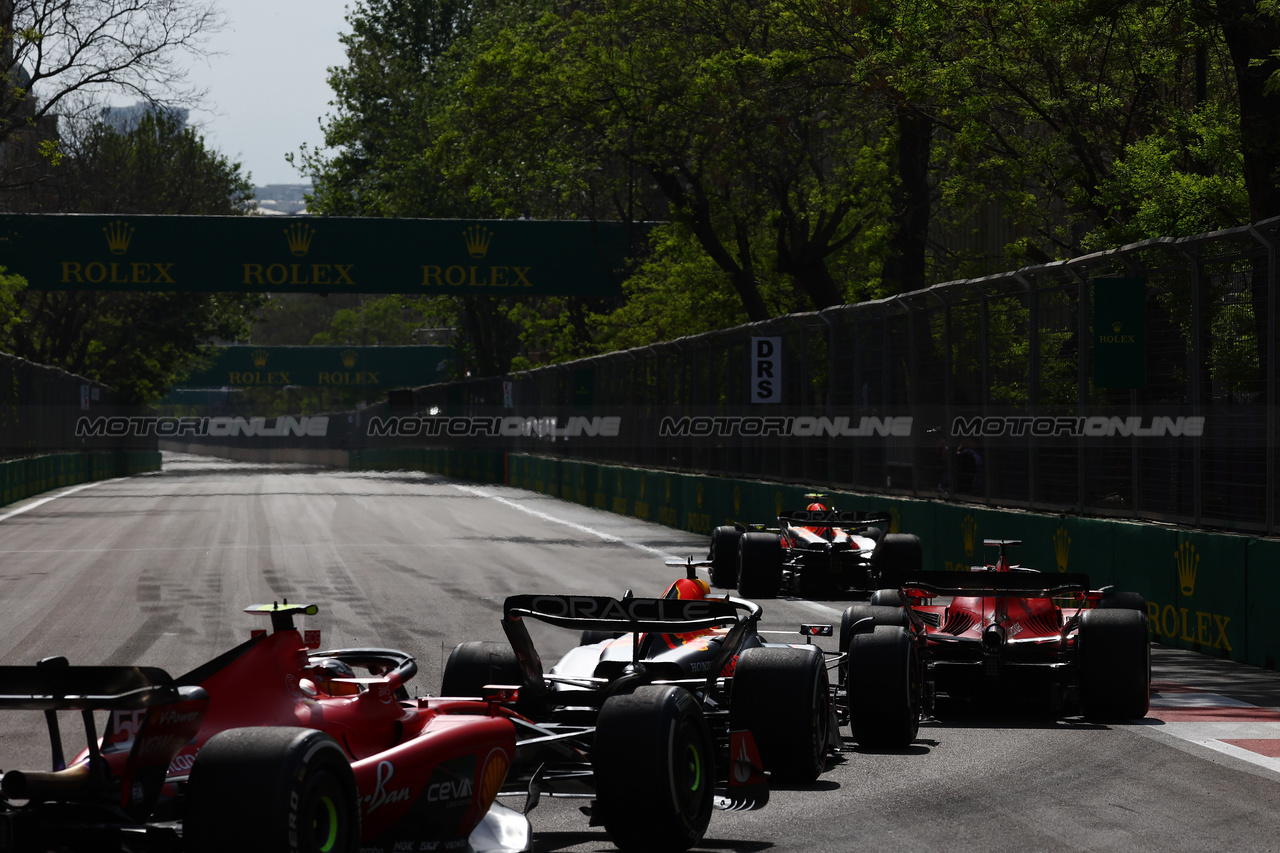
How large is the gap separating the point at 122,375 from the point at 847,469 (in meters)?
60.1

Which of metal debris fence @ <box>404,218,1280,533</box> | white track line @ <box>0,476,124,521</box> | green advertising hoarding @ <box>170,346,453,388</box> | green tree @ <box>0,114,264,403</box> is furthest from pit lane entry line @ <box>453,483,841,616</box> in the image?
green advertising hoarding @ <box>170,346,453,388</box>

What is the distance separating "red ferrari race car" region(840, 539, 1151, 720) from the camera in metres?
8.57

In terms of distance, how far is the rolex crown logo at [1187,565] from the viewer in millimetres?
11656

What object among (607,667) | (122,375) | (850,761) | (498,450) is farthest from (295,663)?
(122,375)

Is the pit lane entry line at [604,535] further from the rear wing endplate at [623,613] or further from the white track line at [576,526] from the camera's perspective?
the rear wing endplate at [623,613]

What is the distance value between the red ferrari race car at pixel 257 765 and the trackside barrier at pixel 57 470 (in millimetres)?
29689

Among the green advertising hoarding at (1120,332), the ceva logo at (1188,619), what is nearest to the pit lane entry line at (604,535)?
the ceva logo at (1188,619)

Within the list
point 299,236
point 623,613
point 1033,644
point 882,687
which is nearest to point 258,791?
point 623,613

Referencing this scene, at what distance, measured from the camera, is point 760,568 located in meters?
15.0

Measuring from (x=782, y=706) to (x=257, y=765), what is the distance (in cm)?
291

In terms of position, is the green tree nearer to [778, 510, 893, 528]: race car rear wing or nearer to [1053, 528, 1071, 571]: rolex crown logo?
[778, 510, 893, 528]: race car rear wing

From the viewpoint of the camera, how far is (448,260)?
44312 millimetres

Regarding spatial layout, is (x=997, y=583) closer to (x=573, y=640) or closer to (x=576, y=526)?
(x=573, y=640)

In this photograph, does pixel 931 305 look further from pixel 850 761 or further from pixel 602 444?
pixel 602 444
